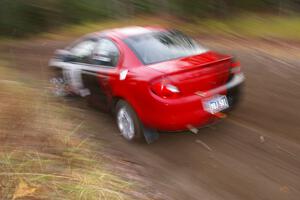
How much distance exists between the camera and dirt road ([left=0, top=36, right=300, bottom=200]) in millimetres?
5320

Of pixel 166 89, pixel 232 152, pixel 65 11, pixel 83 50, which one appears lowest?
pixel 65 11

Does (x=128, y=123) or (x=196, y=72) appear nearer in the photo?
(x=196, y=72)

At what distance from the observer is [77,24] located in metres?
20.9

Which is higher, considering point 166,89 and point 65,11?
point 166,89

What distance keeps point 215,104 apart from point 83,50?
2.59 metres

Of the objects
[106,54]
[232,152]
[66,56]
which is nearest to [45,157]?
[106,54]

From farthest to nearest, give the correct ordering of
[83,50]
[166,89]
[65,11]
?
[65,11], [83,50], [166,89]

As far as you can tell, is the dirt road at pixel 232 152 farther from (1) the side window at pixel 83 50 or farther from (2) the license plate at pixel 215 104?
(1) the side window at pixel 83 50

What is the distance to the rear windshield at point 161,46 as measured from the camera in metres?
6.51

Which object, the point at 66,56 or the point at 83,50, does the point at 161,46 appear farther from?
the point at 66,56

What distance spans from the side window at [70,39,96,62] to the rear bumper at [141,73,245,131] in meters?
1.80

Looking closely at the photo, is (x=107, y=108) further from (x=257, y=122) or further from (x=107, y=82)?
(x=257, y=122)

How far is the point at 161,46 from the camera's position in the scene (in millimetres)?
6727

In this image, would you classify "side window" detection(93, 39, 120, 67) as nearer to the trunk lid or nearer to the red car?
the red car
